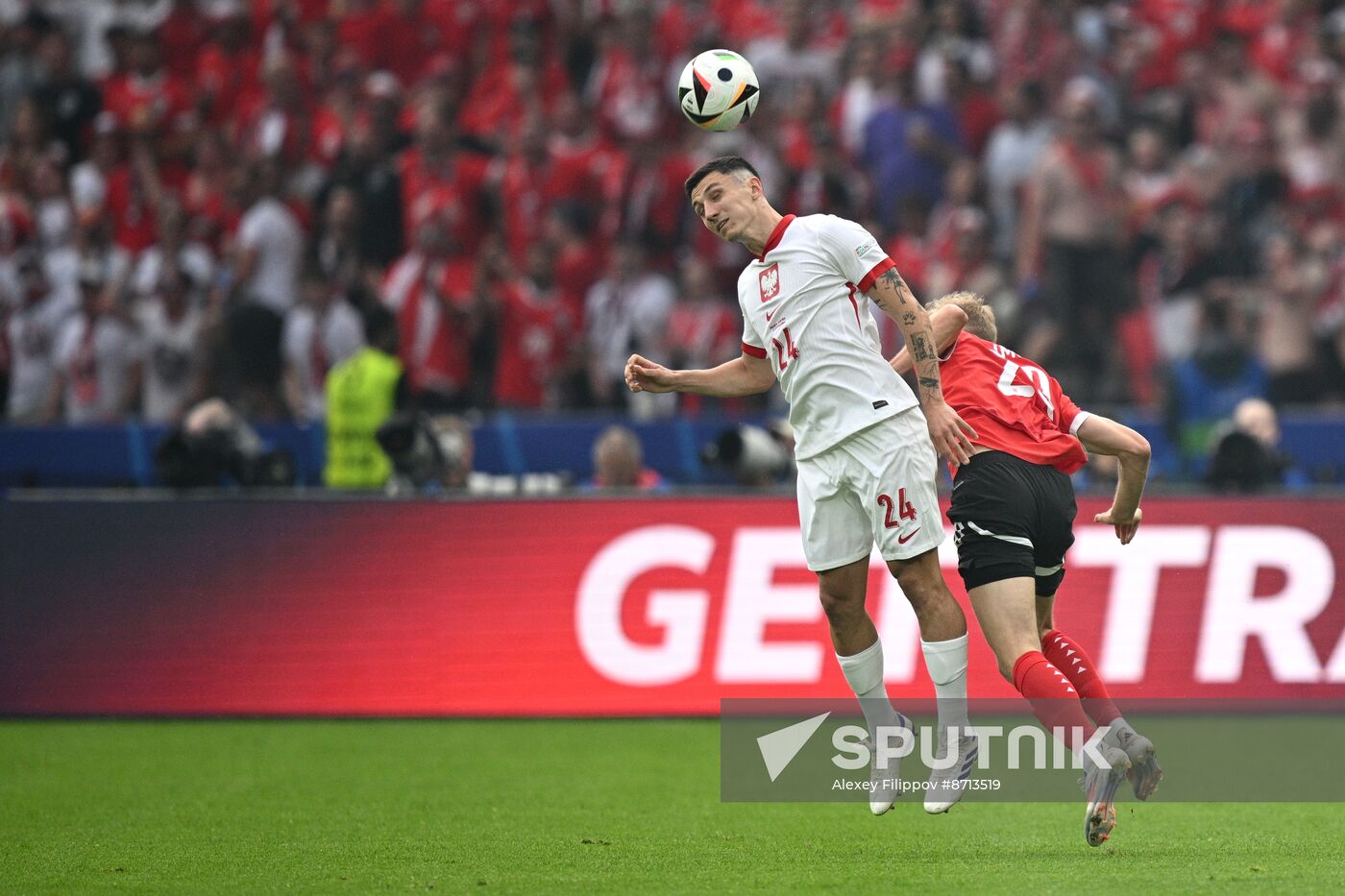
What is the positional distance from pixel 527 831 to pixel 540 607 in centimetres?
415

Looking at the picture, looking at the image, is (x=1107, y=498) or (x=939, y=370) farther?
(x=1107, y=498)

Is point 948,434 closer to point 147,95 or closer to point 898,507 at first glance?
point 898,507

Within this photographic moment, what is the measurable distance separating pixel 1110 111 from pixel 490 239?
5.62 m

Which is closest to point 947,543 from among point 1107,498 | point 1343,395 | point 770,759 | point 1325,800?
point 1107,498

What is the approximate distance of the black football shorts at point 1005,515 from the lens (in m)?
6.52

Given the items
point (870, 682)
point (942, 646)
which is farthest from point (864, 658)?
point (942, 646)

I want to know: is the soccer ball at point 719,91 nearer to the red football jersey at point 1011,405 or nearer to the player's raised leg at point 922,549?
the red football jersey at point 1011,405

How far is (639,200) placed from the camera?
1588cm

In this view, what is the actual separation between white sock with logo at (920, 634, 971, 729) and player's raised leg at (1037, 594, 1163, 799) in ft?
1.09

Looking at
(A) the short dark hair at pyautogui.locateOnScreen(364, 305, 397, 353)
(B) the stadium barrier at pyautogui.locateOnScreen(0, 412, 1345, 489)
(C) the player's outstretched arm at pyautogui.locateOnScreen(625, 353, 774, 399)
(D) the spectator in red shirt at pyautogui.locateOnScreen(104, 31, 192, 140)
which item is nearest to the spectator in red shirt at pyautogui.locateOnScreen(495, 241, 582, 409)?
(B) the stadium barrier at pyautogui.locateOnScreen(0, 412, 1345, 489)

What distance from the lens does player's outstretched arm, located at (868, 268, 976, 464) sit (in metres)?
6.55

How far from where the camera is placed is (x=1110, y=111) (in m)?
16.1

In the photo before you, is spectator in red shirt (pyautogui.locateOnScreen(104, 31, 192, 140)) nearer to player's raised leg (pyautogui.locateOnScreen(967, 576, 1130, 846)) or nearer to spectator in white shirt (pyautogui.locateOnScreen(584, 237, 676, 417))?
spectator in white shirt (pyautogui.locateOnScreen(584, 237, 676, 417))

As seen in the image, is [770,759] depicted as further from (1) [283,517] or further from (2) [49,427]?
(2) [49,427]
